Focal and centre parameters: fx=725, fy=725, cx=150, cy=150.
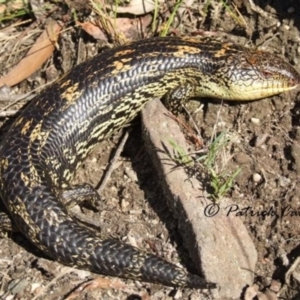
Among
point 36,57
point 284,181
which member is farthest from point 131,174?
point 36,57

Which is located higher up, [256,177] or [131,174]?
[131,174]

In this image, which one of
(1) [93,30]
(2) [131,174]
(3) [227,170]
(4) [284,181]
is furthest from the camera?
(1) [93,30]

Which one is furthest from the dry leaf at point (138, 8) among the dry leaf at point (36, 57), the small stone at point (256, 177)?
the small stone at point (256, 177)

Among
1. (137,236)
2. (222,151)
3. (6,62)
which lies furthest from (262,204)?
(6,62)

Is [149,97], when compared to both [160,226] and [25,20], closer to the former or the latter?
[160,226]

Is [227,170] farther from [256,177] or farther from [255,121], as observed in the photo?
[255,121]

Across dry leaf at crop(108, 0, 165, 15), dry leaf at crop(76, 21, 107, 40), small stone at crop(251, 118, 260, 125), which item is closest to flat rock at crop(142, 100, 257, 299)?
small stone at crop(251, 118, 260, 125)

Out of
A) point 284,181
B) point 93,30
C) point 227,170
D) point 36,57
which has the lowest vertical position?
point 284,181
